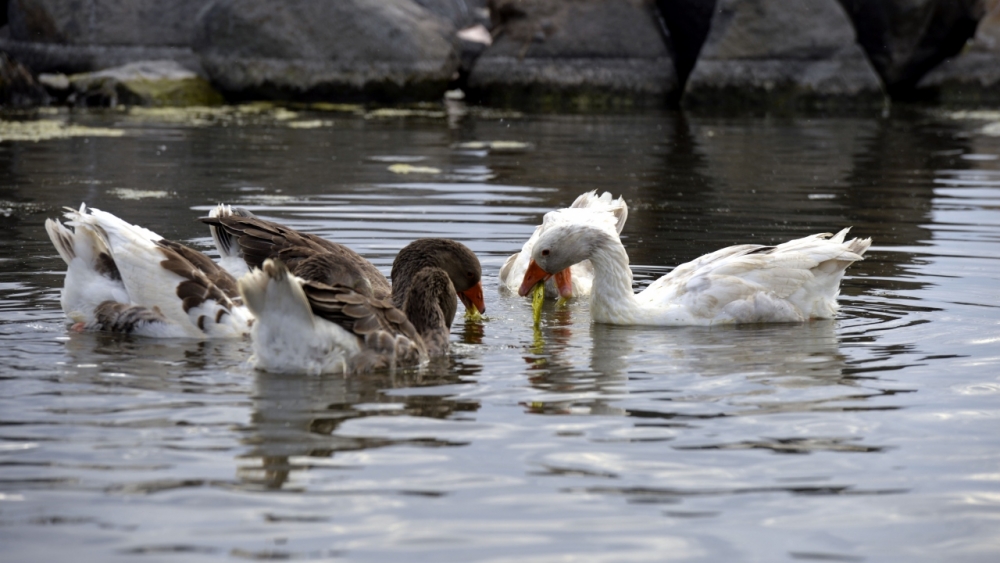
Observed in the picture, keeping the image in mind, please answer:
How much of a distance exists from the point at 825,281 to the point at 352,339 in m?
3.33

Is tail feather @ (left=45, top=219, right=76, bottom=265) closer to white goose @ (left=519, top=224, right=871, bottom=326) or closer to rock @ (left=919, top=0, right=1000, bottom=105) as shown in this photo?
white goose @ (left=519, top=224, right=871, bottom=326)

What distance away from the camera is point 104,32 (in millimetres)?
24375

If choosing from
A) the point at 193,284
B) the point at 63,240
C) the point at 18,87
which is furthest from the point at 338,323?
the point at 18,87

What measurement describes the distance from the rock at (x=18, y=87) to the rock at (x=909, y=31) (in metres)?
15.1

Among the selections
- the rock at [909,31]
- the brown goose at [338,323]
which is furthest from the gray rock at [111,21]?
the brown goose at [338,323]

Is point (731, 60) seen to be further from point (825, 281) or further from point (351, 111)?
point (825, 281)

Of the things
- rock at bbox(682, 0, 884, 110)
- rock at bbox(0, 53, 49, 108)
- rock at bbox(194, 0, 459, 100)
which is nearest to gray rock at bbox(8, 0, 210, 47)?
rock at bbox(194, 0, 459, 100)

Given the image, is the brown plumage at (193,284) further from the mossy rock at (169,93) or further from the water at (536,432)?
the mossy rock at (169,93)

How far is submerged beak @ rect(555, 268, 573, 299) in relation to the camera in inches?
368

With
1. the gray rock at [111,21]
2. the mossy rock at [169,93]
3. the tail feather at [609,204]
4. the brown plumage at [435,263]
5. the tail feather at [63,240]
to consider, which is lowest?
the brown plumage at [435,263]

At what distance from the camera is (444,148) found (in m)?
17.6

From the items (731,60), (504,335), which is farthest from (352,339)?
(731,60)

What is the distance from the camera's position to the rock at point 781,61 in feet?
78.0

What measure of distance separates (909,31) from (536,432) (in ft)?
71.0
